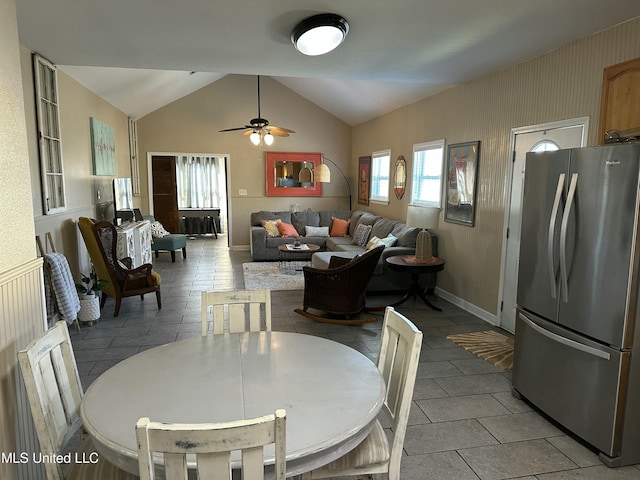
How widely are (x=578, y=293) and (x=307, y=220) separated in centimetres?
650

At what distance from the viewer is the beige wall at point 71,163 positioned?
12.0 ft

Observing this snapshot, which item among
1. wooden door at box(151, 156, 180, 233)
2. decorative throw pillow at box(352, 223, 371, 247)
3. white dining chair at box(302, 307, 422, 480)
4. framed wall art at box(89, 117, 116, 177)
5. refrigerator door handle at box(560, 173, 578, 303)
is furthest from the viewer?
wooden door at box(151, 156, 180, 233)

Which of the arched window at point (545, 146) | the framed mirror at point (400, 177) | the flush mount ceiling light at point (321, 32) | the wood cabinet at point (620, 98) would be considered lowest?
the framed mirror at point (400, 177)

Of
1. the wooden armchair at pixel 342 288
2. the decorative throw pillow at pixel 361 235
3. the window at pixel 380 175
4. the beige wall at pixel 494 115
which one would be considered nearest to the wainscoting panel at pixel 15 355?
the wooden armchair at pixel 342 288

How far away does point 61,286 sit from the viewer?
11.2ft

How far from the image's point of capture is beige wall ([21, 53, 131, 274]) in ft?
12.0

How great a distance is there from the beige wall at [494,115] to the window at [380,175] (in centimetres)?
87

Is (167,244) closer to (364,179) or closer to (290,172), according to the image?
(290,172)

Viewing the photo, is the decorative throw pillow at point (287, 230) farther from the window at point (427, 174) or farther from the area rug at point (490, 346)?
the area rug at point (490, 346)

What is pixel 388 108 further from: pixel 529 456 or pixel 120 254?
pixel 529 456

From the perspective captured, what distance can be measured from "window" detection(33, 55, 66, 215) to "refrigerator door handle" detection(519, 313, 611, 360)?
13.3 ft

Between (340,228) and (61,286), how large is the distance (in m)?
5.44

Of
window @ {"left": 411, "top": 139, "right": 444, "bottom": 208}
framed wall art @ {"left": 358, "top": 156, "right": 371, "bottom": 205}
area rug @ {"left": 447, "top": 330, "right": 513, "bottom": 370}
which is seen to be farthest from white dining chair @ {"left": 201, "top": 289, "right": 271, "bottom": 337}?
framed wall art @ {"left": 358, "top": 156, "right": 371, "bottom": 205}

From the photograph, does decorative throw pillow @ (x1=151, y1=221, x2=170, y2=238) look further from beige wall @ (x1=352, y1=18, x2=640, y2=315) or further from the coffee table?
beige wall @ (x1=352, y1=18, x2=640, y2=315)
